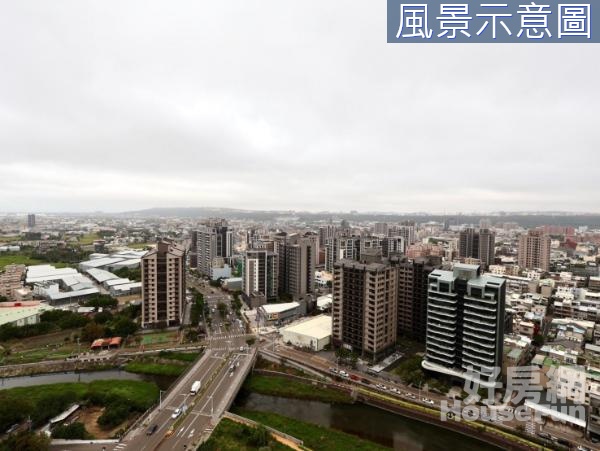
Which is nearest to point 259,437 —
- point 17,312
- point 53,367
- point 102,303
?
point 53,367

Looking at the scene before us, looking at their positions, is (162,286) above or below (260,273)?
above

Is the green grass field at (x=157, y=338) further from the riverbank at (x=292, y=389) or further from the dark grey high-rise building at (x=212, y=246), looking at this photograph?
the dark grey high-rise building at (x=212, y=246)

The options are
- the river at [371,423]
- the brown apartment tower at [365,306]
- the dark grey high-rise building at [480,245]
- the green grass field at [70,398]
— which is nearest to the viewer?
the green grass field at [70,398]

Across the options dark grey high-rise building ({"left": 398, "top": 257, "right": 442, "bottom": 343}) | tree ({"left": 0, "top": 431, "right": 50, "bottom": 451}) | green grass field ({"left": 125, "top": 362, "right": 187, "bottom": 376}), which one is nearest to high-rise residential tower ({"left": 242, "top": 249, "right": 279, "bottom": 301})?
green grass field ({"left": 125, "top": 362, "right": 187, "bottom": 376})

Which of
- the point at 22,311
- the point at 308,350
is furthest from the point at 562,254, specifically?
the point at 22,311

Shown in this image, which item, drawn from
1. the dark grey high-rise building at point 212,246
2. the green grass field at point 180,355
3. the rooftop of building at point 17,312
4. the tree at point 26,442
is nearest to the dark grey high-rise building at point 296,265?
the dark grey high-rise building at point 212,246

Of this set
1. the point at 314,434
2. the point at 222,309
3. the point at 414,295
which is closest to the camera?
the point at 314,434

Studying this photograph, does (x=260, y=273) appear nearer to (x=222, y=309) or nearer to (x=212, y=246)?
(x=222, y=309)
